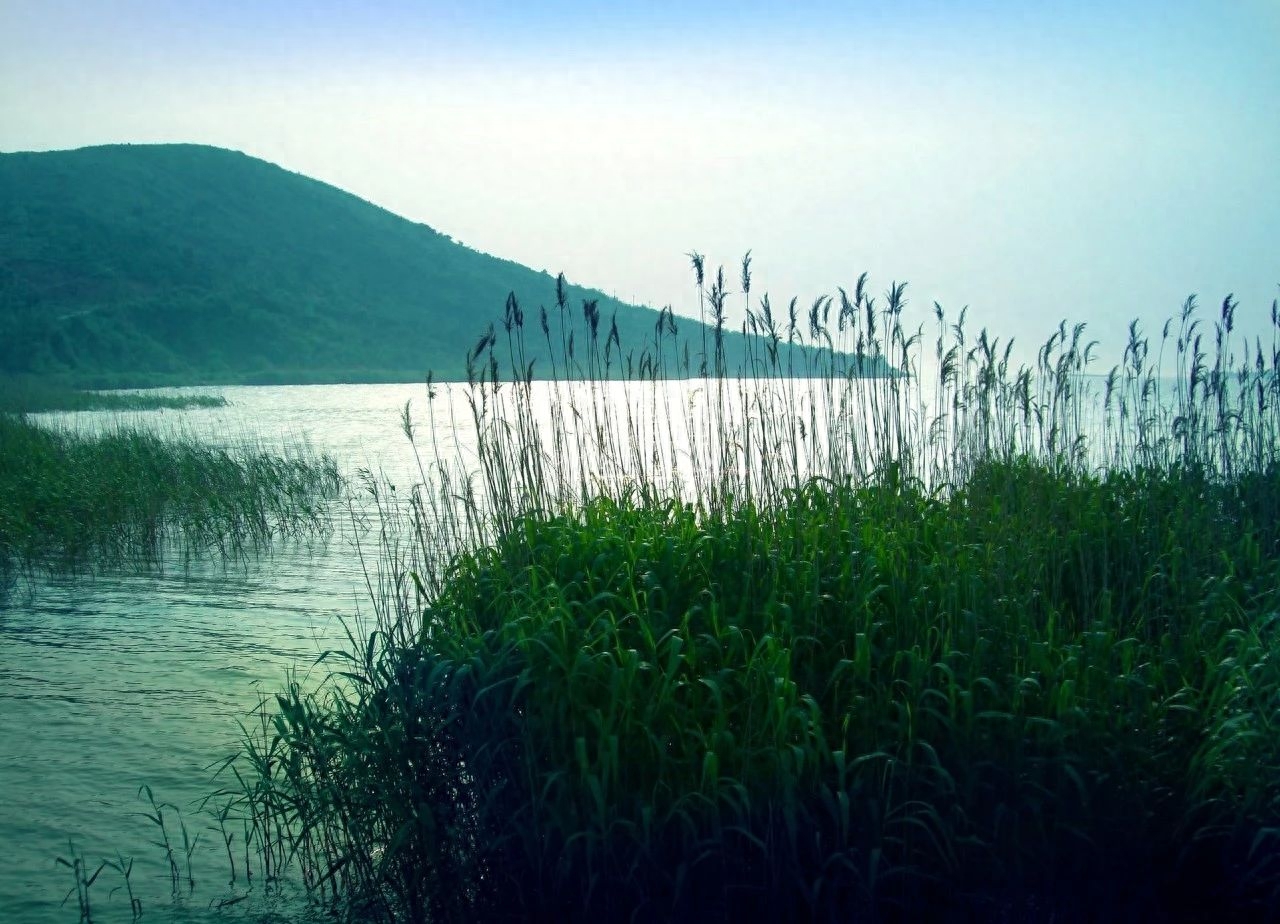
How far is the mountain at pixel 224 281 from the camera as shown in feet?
231

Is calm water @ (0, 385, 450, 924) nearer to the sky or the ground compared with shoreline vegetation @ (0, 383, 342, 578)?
nearer to the ground

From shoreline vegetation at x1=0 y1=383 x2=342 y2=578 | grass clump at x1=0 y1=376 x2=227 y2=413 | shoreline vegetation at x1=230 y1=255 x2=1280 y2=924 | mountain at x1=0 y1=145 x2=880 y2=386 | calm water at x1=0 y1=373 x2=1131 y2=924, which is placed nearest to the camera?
shoreline vegetation at x1=230 y1=255 x2=1280 y2=924

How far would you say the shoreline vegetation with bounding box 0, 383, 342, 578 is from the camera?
12.5 m

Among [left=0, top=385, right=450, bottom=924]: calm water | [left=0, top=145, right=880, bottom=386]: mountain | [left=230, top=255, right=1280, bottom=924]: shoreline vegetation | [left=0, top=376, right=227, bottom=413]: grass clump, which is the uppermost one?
[left=0, top=145, right=880, bottom=386]: mountain

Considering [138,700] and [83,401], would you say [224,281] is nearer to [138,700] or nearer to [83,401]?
[83,401]

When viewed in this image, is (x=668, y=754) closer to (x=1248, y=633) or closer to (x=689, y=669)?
(x=689, y=669)

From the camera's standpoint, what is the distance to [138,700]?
7633 mm

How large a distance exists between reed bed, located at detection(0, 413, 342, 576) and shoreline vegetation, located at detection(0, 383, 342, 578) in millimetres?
15

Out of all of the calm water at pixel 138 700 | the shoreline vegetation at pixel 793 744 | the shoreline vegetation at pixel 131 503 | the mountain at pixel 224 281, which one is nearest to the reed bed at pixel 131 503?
the shoreline vegetation at pixel 131 503

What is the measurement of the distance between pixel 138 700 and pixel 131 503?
21.6ft

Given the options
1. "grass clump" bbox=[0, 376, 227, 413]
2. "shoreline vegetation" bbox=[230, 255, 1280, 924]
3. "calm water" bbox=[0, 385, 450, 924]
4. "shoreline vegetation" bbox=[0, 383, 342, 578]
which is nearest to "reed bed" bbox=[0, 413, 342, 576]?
"shoreline vegetation" bbox=[0, 383, 342, 578]

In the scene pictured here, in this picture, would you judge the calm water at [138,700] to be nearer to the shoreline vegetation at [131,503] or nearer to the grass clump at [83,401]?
the shoreline vegetation at [131,503]

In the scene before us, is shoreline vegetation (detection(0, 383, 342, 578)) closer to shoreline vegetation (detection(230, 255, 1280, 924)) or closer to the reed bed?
the reed bed

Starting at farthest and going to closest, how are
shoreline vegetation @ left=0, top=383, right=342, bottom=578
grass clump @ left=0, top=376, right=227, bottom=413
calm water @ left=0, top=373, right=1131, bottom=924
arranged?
grass clump @ left=0, top=376, right=227, bottom=413 < shoreline vegetation @ left=0, top=383, right=342, bottom=578 < calm water @ left=0, top=373, right=1131, bottom=924
